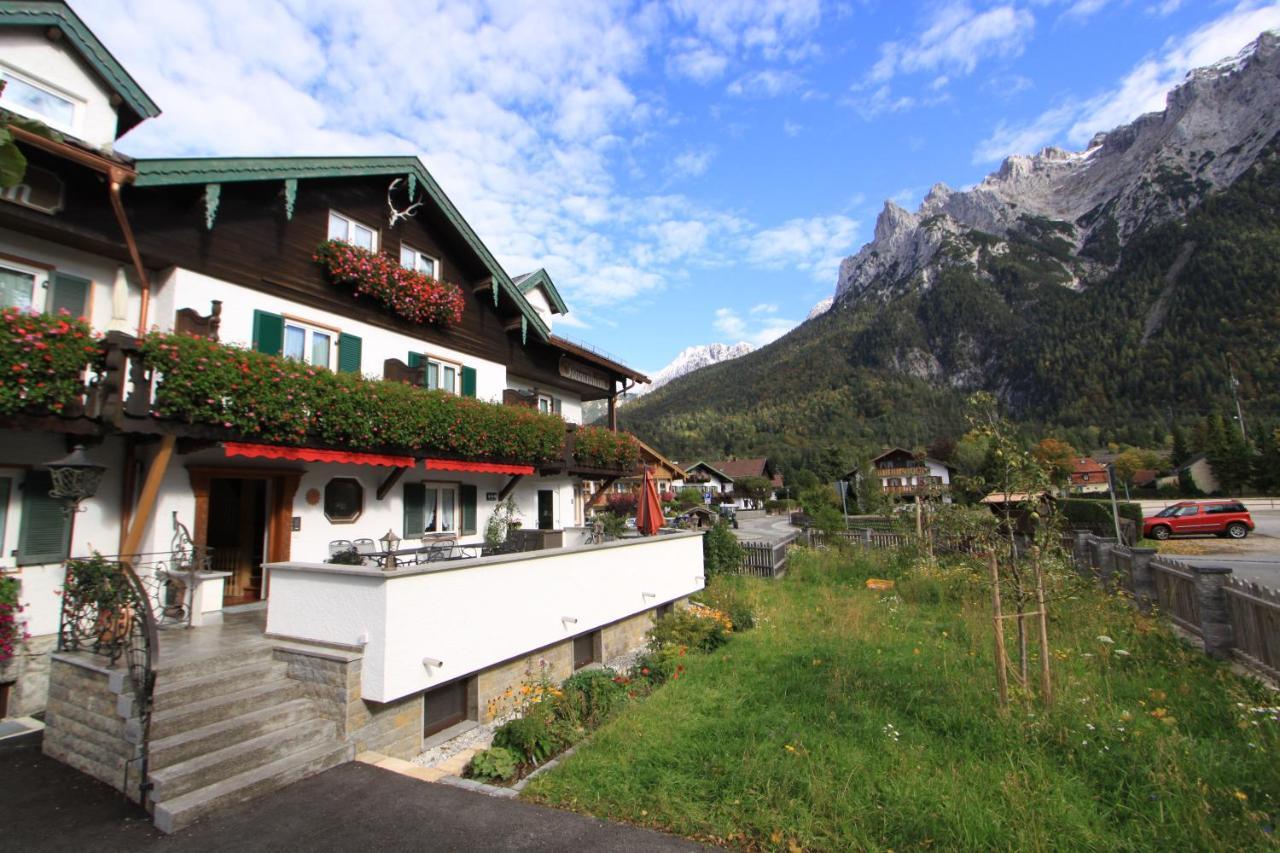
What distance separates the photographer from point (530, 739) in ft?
21.5

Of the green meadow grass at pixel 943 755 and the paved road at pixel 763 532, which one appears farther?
the paved road at pixel 763 532

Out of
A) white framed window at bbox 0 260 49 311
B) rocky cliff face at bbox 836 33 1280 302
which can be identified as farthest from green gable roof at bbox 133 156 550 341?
rocky cliff face at bbox 836 33 1280 302

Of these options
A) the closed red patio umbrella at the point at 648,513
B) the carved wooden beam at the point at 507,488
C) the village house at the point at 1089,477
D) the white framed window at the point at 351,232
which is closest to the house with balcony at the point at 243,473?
the white framed window at the point at 351,232

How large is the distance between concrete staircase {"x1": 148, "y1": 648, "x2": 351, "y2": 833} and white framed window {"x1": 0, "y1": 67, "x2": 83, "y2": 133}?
8985mm

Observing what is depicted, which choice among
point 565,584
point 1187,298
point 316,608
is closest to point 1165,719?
point 565,584

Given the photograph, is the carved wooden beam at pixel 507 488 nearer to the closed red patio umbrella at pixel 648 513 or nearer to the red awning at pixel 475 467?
the red awning at pixel 475 467

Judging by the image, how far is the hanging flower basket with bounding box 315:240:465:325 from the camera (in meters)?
12.4

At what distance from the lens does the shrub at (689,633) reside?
36.0ft

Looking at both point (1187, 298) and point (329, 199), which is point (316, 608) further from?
point (1187, 298)

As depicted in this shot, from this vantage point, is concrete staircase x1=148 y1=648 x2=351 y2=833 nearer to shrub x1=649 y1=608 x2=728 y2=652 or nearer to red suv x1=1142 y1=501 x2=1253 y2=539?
shrub x1=649 y1=608 x2=728 y2=652

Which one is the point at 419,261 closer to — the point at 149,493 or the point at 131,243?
the point at 131,243

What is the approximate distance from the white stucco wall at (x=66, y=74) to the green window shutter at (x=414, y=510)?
7.96 meters

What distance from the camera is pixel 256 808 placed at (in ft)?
17.6

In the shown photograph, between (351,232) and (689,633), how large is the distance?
1110 centimetres
